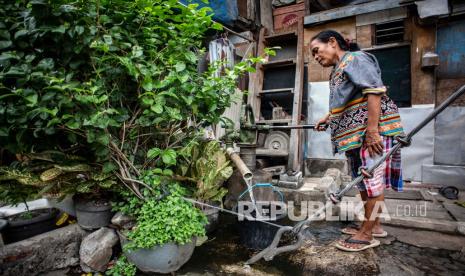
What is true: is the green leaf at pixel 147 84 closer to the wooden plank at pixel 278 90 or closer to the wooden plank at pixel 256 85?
the wooden plank at pixel 256 85

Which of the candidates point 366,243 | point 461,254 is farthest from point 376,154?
point 461,254

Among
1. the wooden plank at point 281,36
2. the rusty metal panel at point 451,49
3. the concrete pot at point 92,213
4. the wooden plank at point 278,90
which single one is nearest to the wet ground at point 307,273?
the concrete pot at point 92,213

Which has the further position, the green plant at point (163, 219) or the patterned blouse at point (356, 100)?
the patterned blouse at point (356, 100)

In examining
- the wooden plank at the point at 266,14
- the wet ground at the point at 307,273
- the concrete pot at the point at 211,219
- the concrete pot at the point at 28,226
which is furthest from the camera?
the wooden plank at the point at 266,14

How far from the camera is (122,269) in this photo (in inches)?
105

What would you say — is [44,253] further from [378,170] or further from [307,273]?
[378,170]

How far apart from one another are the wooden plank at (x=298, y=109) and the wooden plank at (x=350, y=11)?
379mm

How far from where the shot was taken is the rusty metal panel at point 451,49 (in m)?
5.90

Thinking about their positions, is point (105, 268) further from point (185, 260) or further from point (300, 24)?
point (300, 24)

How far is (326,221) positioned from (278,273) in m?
1.72

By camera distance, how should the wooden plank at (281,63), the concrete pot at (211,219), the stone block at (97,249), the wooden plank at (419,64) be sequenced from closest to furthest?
the stone block at (97,249) < the concrete pot at (211,219) < the wooden plank at (419,64) < the wooden plank at (281,63)

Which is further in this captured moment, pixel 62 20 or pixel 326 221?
pixel 326 221

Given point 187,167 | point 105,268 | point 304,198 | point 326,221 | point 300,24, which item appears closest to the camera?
point 105,268

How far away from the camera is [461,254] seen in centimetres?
282
